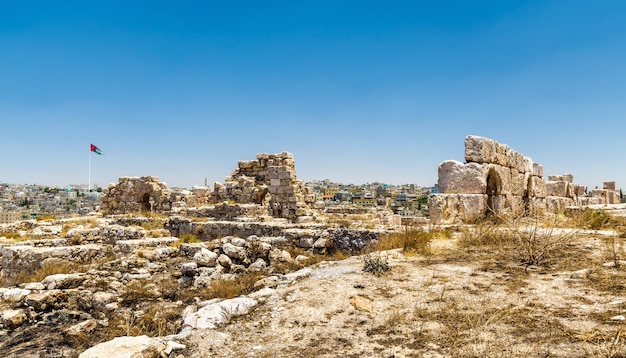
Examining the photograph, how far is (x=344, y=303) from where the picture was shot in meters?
4.16

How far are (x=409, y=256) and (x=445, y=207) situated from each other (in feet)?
10.6

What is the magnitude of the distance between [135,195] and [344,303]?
1805 cm

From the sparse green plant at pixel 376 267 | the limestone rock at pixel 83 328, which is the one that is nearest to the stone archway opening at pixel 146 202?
the limestone rock at pixel 83 328

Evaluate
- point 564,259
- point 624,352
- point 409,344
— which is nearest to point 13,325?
point 409,344

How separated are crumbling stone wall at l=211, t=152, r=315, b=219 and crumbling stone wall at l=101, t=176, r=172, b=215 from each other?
3.38 meters

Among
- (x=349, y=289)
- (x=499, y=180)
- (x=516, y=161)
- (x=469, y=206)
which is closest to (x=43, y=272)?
(x=349, y=289)

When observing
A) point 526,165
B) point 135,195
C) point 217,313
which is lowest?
point 217,313

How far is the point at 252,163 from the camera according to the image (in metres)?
17.9

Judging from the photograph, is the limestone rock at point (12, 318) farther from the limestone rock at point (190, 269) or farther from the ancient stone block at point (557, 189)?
the ancient stone block at point (557, 189)

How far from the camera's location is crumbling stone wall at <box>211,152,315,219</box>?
54.3 feet

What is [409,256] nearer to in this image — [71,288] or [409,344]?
[409,344]

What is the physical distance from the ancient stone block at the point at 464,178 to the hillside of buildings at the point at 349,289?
23 millimetres

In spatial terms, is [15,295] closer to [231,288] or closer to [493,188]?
[231,288]

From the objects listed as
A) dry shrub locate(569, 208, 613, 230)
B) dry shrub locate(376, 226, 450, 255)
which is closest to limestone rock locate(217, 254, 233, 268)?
dry shrub locate(376, 226, 450, 255)
